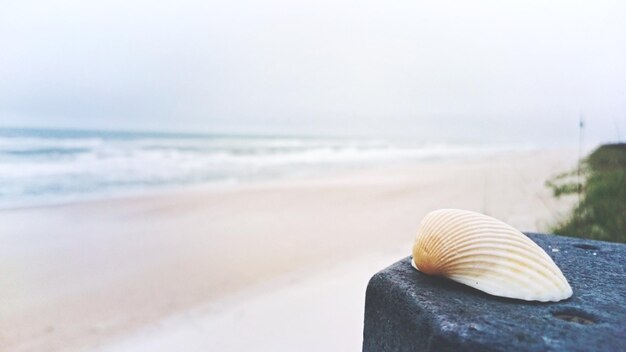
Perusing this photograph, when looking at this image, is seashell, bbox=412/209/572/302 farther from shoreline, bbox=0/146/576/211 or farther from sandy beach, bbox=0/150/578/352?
shoreline, bbox=0/146/576/211

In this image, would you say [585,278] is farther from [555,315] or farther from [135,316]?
[135,316]

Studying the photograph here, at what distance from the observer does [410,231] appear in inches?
194

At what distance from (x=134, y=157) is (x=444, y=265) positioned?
14.7 m

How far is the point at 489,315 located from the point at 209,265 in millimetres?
3121

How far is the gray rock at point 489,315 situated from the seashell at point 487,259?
0.10 feet

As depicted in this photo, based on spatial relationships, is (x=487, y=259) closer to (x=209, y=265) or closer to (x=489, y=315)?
(x=489, y=315)

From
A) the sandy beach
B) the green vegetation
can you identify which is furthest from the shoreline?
the green vegetation

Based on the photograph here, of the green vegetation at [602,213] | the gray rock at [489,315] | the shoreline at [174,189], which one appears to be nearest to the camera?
the gray rock at [489,315]

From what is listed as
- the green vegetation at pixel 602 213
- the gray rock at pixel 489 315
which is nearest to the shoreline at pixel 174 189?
the green vegetation at pixel 602 213

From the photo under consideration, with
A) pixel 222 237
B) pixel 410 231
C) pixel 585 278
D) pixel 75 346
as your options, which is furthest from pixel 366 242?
pixel 585 278

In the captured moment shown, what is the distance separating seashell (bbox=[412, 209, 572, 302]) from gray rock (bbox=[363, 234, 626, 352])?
0.10 feet

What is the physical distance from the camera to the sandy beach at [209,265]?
8.77 feet

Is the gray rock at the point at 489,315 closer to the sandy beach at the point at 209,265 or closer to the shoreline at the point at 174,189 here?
the sandy beach at the point at 209,265

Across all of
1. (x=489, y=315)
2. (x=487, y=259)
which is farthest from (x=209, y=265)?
(x=489, y=315)
